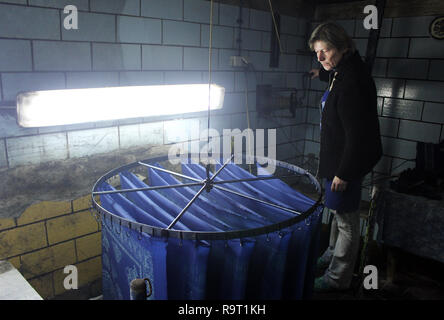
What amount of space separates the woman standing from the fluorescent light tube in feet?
2.78

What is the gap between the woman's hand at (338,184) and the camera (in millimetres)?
2336

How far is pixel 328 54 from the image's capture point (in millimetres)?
2260

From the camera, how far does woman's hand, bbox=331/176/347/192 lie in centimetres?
234

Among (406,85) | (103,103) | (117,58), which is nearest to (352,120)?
(103,103)

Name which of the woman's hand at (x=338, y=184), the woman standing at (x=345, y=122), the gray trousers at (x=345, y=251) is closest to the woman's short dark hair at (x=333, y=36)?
the woman standing at (x=345, y=122)

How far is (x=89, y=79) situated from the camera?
8.24 feet

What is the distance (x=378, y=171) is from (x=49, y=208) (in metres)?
3.34

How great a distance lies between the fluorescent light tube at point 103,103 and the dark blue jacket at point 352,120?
34.6 inches

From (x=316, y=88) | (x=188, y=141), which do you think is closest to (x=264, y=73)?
(x=316, y=88)

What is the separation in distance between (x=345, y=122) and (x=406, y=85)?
197 cm

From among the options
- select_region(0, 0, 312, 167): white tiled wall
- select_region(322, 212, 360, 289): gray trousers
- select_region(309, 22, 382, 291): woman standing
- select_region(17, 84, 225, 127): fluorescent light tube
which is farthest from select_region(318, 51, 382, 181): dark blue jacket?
select_region(0, 0, 312, 167): white tiled wall

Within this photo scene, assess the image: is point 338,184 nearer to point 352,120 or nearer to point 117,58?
point 352,120

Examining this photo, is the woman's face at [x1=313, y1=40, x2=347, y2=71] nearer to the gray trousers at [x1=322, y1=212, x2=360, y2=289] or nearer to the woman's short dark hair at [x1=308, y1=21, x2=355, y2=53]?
the woman's short dark hair at [x1=308, y1=21, x2=355, y2=53]
